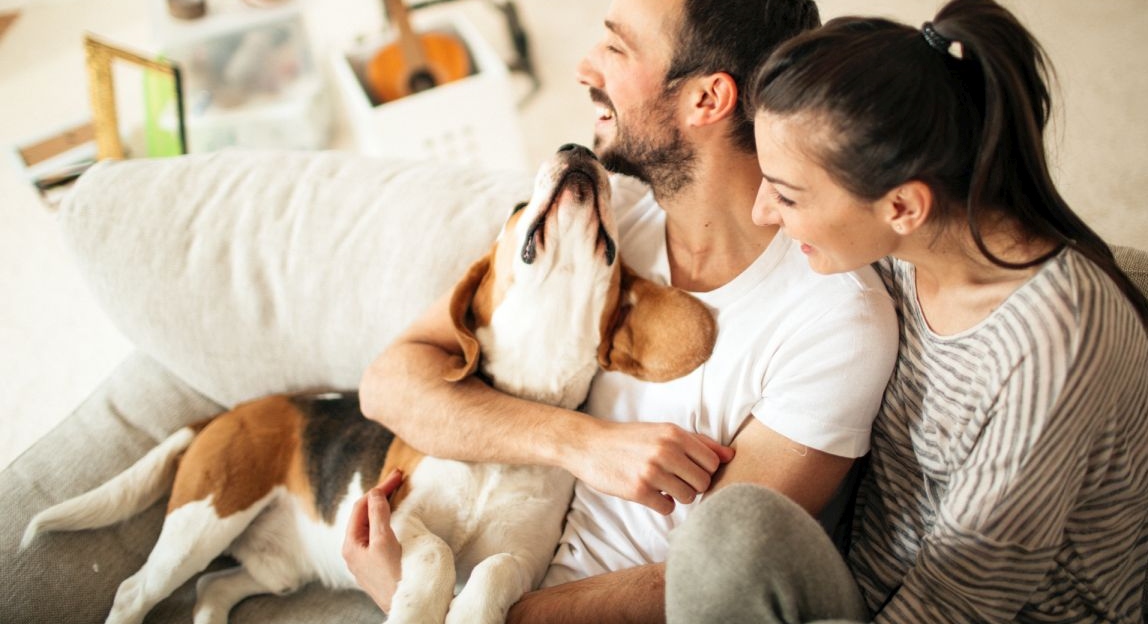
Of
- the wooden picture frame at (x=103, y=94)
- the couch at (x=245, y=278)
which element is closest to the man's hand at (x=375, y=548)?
the couch at (x=245, y=278)

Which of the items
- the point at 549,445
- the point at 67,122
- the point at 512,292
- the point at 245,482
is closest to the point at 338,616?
the point at 245,482

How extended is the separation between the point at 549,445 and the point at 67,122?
3566 mm

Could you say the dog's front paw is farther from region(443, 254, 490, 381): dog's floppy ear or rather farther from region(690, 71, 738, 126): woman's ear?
region(690, 71, 738, 126): woman's ear

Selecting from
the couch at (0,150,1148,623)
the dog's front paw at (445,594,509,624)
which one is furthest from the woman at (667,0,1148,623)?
the couch at (0,150,1148,623)

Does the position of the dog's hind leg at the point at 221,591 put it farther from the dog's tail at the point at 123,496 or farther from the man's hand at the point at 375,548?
the man's hand at the point at 375,548

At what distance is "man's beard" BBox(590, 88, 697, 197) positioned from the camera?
1.53 metres

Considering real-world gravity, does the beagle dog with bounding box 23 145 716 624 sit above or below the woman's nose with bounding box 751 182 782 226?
below

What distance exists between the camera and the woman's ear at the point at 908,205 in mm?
1099

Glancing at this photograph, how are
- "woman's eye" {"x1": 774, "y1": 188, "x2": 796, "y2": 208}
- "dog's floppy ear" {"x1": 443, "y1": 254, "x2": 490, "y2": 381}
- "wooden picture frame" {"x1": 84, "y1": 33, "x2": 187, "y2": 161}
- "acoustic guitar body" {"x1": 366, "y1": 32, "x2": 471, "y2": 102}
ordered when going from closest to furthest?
"woman's eye" {"x1": 774, "y1": 188, "x2": 796, "y2": 208} → "dog's floppy ear" {"x1": 443, "y1": 254, "x2": 490, "y2": 381} → "wooden picture frame" {"x1": 84, "y1": 33, "x2": 187, "y2": 161} → "acoustic guitar body" {"x1": 366, "y1": 32, "x2": 471, "y2": 102}

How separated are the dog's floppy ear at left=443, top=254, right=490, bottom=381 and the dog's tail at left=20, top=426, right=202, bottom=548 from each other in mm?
750

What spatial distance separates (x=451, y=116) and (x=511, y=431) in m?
1.91

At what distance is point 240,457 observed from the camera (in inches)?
70.2

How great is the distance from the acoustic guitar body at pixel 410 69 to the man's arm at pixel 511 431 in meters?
1.81

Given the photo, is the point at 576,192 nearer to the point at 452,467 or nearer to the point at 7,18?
the point at 452,467
